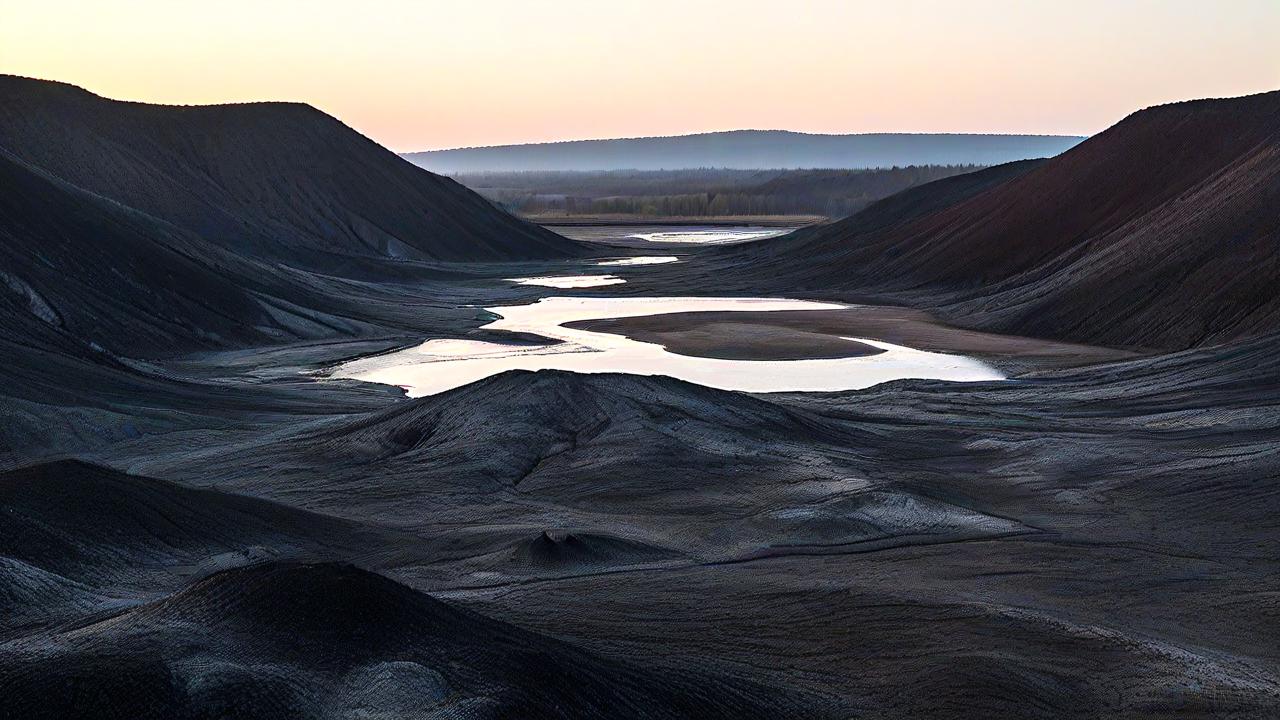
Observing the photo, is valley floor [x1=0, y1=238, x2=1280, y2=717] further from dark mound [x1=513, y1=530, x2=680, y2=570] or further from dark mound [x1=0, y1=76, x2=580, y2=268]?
dark mound [x1=0, y1=76, x2=580, y2=268]

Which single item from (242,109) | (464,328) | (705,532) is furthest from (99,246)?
(242,109)

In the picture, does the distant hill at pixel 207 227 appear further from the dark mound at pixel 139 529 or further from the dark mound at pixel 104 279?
the dark mound at pixel 139 529

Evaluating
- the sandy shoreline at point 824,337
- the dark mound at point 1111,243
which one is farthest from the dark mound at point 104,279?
the dark mound at point 1111,243

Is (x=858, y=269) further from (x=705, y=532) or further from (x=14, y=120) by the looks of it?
(x=705, y=532)

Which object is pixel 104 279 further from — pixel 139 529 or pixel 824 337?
pixel 139 529

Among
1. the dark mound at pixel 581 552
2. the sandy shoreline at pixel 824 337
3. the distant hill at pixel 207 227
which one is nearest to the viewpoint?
the dark mound at pixel 581 552

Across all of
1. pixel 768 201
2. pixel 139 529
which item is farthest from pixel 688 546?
pixel 768 201
